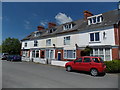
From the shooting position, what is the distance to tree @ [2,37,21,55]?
143ft

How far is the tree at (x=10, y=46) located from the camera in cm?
4357

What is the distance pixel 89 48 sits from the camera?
1773 centimetres

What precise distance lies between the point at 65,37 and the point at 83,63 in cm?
1178

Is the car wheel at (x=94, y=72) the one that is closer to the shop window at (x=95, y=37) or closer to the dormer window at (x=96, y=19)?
the shop window at (x=95, y=37)

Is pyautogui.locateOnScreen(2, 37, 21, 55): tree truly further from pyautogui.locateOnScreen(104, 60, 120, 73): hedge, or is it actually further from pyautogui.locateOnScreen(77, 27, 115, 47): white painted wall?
pyautogui.locateOnScreen(104, 60, 120, 73): hedge

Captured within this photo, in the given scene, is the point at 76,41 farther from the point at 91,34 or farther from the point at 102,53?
the point at 102,53

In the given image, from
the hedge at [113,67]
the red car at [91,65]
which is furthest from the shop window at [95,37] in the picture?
the red car at [91,65]

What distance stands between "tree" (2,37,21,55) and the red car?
123 feet

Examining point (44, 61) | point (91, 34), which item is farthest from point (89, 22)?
point (44, 61)

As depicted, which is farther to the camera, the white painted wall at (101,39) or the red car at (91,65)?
the white painted wall at (101,39)

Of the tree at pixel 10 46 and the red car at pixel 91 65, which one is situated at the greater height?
the tree at pixel 10 46

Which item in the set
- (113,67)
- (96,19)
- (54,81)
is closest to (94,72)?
(113,67)

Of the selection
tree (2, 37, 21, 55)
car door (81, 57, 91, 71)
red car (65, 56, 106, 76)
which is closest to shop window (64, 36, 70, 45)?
red car (65, 56, 106, 76)

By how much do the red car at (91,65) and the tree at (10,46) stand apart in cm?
3748
